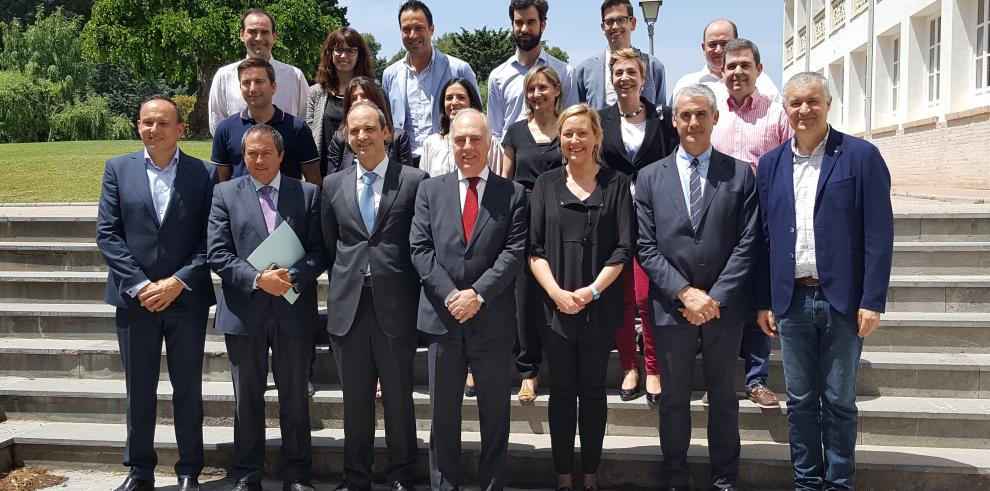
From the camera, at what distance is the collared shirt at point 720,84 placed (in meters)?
4.92

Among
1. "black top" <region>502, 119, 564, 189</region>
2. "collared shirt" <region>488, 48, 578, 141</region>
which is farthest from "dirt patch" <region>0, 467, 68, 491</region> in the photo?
"collared shirt" <region>488, 48, 578, 141</region>

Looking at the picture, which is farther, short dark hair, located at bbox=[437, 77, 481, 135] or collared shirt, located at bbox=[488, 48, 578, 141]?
collared shirt, located at bbox=[488, 48, 578, 141]

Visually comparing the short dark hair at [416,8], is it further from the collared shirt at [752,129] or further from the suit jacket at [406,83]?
the collared shirt at [752,129]

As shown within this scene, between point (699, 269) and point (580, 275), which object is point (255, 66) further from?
point (699, 269)

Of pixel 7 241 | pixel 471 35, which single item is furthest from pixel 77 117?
pixel 471 35

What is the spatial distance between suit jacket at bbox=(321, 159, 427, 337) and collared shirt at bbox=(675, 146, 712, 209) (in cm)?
143

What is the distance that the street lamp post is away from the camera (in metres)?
12.3

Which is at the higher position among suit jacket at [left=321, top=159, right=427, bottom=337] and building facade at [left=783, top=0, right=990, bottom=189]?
building facade at [left=783, top=0, right=990, bottom=189]

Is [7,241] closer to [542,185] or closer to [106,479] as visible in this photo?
[106,479]

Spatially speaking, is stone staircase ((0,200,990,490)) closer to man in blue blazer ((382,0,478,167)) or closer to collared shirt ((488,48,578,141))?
man in blue blazer ((382,0,478,167))

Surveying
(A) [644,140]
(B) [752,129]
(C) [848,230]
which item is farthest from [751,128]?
(C) [848,230]

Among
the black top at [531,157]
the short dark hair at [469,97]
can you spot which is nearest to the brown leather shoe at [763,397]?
the black top at [531,157]

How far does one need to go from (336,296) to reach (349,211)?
0.46 metres

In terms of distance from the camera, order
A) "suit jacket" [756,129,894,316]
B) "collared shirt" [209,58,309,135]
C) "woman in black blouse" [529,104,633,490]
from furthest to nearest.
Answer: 1. "collared shirt" [209,58,309,135]
2. "woman in black blouse" [529,104,633,490]
3. "suit jacket" [756,129,894,316]
